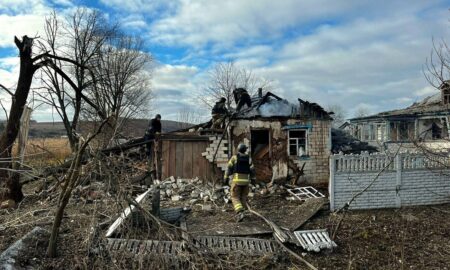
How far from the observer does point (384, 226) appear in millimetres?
8562

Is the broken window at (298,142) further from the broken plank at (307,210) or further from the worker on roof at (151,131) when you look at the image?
the worker on roof at (151,131)

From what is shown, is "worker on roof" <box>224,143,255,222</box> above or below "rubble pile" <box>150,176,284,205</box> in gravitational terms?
above

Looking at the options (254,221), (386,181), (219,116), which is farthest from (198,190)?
(386,181)

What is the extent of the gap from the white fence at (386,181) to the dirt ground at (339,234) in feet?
0.98

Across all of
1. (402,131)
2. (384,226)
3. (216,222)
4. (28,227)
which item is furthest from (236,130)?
(402,131)

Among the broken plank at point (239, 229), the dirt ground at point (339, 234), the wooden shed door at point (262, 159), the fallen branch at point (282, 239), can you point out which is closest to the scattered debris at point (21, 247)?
the dirt ground at point (339, 234)

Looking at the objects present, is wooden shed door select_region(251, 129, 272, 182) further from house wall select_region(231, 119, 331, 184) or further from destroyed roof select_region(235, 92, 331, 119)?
destroyed roof select_region(235, 92, 331, 119)

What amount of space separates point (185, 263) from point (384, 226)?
16.8ft

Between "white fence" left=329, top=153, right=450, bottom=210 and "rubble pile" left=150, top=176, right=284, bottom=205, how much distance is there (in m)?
2.96

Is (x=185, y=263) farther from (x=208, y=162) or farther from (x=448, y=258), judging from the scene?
(x=208, y=162)

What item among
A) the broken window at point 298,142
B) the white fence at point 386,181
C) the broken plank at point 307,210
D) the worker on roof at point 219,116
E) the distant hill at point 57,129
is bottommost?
the broken plank at point 307,210

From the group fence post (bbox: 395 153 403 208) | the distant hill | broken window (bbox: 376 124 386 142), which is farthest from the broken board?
broken window (bbox: 376 124 386 142)

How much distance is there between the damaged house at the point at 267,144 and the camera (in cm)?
1279

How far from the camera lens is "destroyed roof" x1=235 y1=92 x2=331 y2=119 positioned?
42.9 feet
